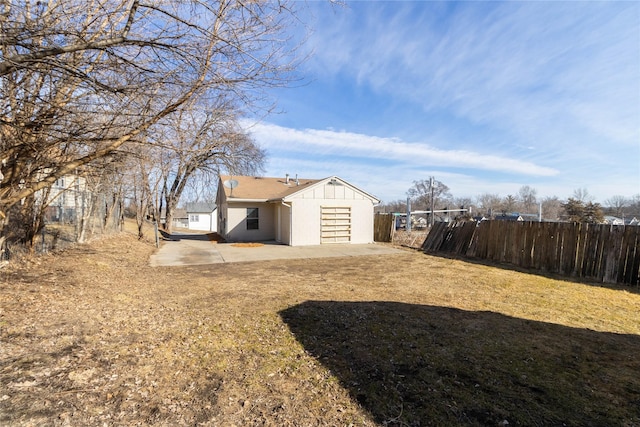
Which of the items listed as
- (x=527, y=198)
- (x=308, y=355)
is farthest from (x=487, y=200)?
(x=308, y=355)

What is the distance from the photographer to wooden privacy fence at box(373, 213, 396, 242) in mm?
16172

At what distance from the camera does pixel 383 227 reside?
16.7 metres

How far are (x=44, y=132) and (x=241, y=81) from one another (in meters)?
2.61

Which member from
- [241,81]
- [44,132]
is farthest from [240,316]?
[44,132]

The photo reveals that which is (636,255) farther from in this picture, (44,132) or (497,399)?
(44,132)

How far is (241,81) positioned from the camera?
12.3 feet

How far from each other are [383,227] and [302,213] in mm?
4591

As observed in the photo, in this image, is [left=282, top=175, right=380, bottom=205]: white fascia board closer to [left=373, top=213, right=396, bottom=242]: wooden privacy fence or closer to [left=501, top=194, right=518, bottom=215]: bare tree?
[left=373, top=213, right=396, bottom=242]: wooden privacy fence

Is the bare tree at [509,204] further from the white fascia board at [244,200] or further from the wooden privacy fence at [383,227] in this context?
the white fascia board at [244,200]

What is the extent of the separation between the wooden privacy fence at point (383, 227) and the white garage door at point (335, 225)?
207cm

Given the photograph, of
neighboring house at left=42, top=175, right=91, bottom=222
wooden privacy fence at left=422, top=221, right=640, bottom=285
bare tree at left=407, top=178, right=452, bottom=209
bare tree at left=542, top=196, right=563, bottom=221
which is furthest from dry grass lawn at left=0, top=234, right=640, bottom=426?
bare tree at left=542, top=196, right=563, bottom=221

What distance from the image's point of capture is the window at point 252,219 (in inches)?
684

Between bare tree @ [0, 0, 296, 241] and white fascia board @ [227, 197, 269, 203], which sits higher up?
bare tree @ [0, 0, 296, 241]

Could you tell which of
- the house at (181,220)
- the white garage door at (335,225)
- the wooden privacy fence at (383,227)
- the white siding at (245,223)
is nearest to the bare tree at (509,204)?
the wooden privacy fence at (383,227)
